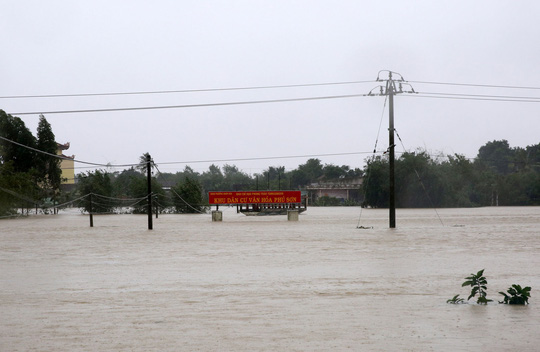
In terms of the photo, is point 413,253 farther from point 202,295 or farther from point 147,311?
point 147,311

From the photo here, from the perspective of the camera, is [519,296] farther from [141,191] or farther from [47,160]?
[47,160]

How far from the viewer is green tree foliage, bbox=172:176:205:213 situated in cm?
8375

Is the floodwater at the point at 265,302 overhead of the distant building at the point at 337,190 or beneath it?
beneath

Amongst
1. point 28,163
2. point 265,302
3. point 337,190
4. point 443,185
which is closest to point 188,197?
point 28,163

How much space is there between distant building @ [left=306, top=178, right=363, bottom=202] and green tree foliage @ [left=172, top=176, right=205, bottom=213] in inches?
2261

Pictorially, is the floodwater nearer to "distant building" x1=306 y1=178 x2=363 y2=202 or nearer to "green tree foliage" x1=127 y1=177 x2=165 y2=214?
"green tree foliage" x1=127 y1=177 x2=165 y2=214

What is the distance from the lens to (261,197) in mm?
68312

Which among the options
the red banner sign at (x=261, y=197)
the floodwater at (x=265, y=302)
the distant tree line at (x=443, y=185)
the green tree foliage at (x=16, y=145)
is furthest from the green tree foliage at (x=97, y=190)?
the floodwater at (x=265, y=302)

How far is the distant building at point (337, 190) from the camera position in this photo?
461ft

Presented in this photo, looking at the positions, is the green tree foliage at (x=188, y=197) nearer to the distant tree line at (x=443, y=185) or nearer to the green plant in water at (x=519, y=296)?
the distant tree line at (x=443, y=185)

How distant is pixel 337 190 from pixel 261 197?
74906 millimetres

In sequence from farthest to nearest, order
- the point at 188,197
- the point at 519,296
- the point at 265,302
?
the point at 188,197 < the point at 265,302 < the point at 519,296

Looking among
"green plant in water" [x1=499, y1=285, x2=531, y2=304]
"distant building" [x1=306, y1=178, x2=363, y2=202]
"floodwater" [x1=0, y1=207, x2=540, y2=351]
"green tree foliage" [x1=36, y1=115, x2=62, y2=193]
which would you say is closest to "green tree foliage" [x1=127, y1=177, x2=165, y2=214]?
"green tree foliage" [x1=36, y1=115, x2=62, y2=193]

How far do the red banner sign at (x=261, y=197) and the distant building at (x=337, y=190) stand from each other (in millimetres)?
71693
